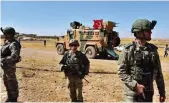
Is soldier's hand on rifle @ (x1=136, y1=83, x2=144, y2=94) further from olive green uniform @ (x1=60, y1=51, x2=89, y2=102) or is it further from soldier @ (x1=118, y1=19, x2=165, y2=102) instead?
olive green uniform @ (x1=60, y1=51, x2=89, y2=102)

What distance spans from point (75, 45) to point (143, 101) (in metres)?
2.93

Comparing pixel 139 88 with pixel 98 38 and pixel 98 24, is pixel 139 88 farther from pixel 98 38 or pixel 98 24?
pixel 98 24

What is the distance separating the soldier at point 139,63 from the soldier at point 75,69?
2627mm

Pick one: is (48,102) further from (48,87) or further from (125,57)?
(125,57)

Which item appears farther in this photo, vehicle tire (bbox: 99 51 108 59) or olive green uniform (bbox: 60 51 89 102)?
vehicle tire (bbox: 99 51 108 59)

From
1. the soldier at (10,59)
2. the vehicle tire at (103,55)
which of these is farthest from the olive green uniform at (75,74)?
the vehicle tire at (103,55)

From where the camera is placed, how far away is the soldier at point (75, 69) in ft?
22.9

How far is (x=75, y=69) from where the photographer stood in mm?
6965

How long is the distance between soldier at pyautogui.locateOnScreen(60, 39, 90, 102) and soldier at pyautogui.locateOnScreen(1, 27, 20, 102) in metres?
1.05

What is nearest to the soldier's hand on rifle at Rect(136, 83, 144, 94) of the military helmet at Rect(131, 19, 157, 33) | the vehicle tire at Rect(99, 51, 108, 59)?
the military helmet at Rect(131, 19, 157, 33)

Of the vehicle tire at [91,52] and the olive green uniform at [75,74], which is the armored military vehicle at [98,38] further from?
the olive green uniform at [75,74]

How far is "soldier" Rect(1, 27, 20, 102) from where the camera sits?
6914 mm

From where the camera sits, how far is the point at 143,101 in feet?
14.2

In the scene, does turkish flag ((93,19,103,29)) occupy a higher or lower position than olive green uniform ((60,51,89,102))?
higher
